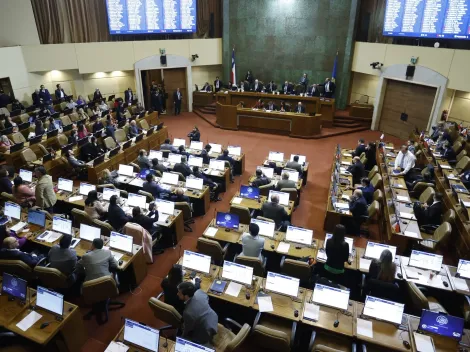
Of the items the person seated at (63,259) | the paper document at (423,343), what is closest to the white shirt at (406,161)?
the paper document at (423,343)

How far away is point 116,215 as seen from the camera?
6949 mm

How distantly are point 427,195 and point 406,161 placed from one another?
1867mm

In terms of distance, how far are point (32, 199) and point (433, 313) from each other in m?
8.48

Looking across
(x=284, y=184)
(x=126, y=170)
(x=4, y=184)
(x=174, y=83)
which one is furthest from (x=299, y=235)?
(x=174, y=83)

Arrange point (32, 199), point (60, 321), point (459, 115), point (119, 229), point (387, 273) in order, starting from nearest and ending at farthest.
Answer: point (60, 321) < point (387, 273) < point (119, 229) < point (32, 199) < point (459, 115)

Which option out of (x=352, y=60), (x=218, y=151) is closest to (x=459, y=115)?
(x=352, y=60)

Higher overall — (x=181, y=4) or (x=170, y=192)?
(x=181, y=4)

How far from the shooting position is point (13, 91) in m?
15.2

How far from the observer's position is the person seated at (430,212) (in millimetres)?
7629

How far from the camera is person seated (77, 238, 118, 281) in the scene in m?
5.50

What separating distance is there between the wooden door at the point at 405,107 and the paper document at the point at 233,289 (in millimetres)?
12826

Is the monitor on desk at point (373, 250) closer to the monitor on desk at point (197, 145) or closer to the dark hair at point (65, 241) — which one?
the dark hair at point (65, 241)

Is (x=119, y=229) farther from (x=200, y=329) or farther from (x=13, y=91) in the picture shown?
(x=13, y=91)

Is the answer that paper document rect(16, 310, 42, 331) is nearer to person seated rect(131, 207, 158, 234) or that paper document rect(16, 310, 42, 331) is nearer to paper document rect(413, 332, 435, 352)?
person seated rect(131, 207, 158, 234)
